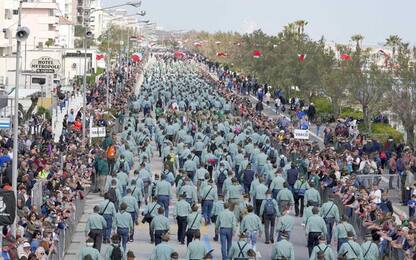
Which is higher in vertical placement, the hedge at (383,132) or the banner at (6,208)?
the banner at (6,208)

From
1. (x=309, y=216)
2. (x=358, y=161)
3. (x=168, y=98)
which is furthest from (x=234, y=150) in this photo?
(x=168, y=98)

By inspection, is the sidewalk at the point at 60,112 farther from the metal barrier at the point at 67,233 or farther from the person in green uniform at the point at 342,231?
the person in green uniform at the point at 342,231

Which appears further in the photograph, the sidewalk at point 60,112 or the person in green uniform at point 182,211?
the sidewalk at point 60,112

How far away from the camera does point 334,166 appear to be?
34.8m

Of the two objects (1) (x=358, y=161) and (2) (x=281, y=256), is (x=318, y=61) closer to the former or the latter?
(1) (x=358, y=161)

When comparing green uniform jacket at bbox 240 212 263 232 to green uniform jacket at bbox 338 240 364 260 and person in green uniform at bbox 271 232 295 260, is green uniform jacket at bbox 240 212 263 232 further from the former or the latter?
green uniform jacket at bbox 338 240 364 260

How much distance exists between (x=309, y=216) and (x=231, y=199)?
327 centimetres

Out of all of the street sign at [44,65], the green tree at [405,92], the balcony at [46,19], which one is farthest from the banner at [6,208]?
the balcony at [46,19]

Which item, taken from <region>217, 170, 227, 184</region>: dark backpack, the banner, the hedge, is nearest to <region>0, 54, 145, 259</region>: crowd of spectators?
the banner

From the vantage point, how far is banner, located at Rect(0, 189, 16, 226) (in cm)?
2056

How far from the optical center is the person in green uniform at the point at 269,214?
27.1 meters

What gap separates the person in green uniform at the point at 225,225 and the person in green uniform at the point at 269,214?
2.38 m

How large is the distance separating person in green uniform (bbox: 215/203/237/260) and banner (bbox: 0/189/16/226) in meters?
5.32

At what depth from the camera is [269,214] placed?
27.4 m
